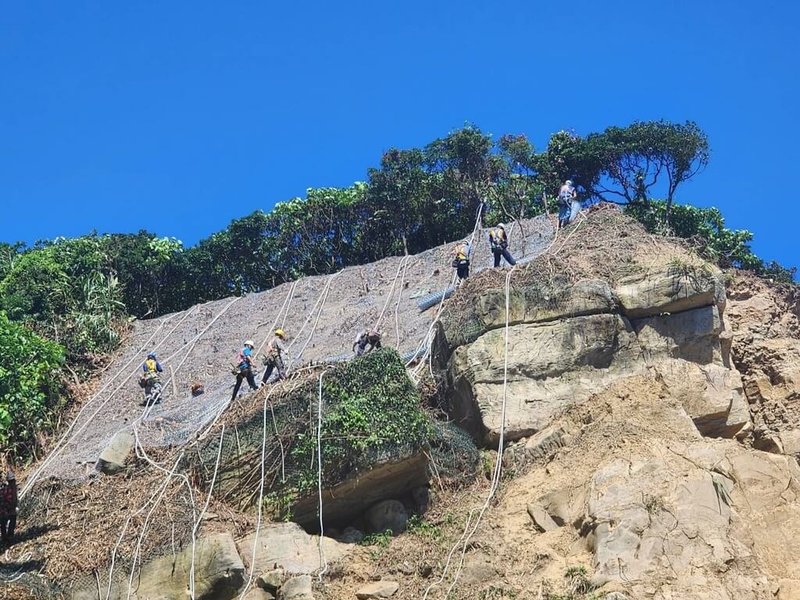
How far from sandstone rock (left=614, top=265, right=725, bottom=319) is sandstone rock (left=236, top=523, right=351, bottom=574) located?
20.4 feet

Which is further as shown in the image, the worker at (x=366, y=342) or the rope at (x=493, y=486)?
the worker at (x=366, y=342)

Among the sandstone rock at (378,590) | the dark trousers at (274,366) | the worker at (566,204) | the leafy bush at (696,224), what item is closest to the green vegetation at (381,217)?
the leafy bush at (696,224)

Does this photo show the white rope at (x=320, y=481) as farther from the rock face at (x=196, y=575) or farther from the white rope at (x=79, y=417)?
the white rope at (x=79, y=417)

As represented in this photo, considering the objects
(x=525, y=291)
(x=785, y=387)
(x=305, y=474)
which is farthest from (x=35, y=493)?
(x=785, y=387)

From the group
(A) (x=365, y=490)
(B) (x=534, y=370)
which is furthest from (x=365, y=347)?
(A) (x=365, y=490)

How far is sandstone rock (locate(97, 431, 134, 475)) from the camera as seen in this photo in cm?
2055

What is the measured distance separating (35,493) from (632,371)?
974cm

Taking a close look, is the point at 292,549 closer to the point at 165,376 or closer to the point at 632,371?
the point at 632,371

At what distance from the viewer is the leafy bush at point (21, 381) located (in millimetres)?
19562

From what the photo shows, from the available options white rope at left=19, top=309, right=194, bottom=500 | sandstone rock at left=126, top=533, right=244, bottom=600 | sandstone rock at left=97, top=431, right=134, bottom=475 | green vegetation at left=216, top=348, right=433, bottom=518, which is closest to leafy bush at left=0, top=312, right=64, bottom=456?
white rope at left=19, top=309, right=194, bottom=500

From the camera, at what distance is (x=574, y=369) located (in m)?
20.4

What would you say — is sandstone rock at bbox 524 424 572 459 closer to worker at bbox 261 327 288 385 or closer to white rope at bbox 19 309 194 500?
worker at bbox 261 327 288 385

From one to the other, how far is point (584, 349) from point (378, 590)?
216 inches

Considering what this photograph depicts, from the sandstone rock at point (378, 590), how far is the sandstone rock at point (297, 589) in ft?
2.24
